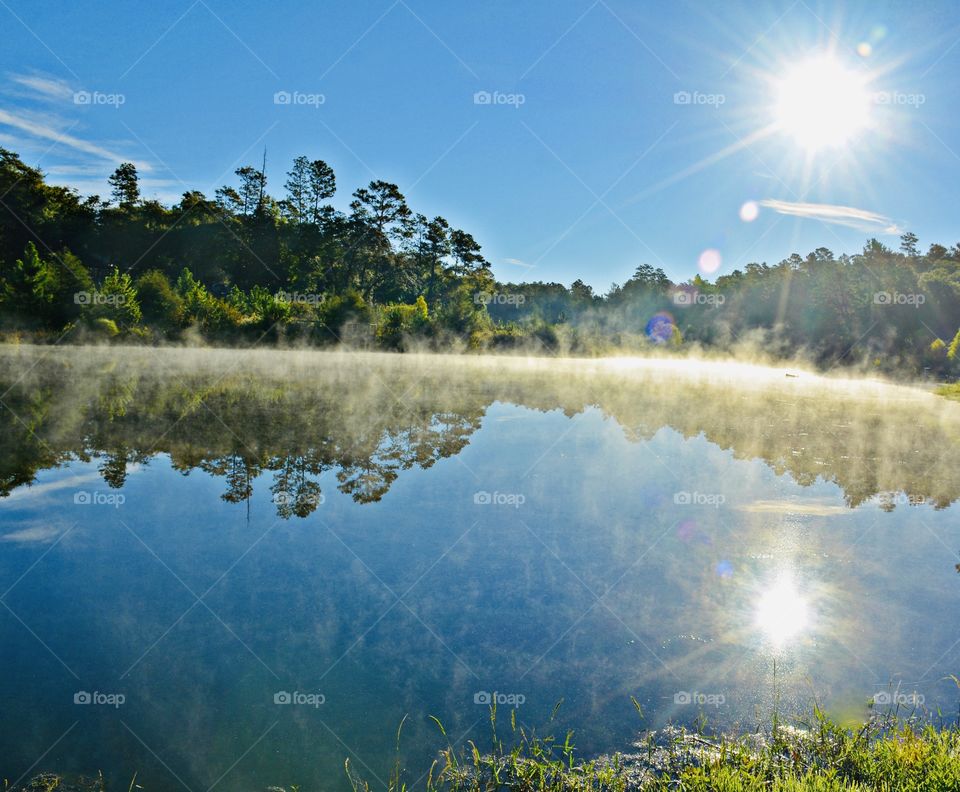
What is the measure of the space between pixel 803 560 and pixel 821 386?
29826mm

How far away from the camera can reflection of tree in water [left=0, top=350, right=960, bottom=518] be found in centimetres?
1103

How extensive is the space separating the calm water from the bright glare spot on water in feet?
0.10

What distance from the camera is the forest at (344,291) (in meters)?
44.5

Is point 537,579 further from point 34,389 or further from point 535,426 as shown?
point 34,389

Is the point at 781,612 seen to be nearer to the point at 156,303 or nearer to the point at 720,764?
the point at 720,764

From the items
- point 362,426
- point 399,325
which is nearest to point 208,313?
point 399,325

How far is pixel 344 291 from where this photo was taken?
5631 centimetres

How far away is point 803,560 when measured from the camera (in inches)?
301

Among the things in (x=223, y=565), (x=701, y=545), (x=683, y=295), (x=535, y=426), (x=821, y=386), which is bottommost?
(x=223, y=565)

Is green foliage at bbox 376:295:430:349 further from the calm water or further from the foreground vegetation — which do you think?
the foreground vegetation

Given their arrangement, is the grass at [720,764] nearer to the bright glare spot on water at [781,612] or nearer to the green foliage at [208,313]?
the bright glare spot on water at [781,612]

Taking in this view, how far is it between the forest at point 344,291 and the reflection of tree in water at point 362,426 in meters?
14.7

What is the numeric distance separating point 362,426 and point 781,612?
434 inches

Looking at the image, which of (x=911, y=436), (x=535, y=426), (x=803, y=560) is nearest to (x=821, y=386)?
(x=911, y=436)
